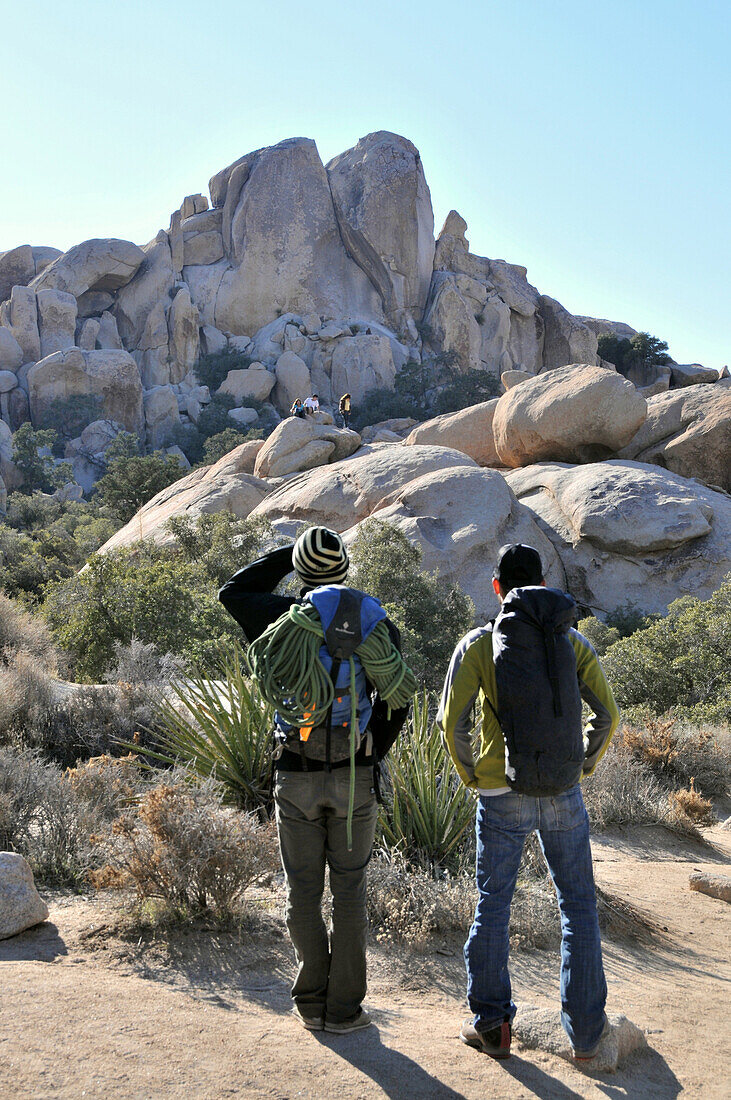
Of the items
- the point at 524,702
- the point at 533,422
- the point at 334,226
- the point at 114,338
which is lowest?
the point at 524,702

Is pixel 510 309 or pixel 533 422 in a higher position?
pixel 510 309

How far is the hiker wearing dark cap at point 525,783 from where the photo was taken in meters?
2.99

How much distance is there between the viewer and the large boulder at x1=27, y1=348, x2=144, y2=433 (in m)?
45.5

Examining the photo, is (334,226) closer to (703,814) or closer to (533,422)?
(533,422)

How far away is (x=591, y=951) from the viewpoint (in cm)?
306

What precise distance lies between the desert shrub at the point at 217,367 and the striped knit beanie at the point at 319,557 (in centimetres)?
4813

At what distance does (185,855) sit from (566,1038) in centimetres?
181

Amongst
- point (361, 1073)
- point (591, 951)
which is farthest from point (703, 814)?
point (361, 1073)

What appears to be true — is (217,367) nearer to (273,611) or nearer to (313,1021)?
(273,611)

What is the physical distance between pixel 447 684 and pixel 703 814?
17.3 feet

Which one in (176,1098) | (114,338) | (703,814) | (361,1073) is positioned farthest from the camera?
(114,338)

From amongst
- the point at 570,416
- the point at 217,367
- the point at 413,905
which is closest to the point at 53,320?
the point at 217,367

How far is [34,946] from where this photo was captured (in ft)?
12.5

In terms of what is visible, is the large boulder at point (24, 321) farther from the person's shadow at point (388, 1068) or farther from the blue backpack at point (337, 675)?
the person's shadow at point (388, 1068)
